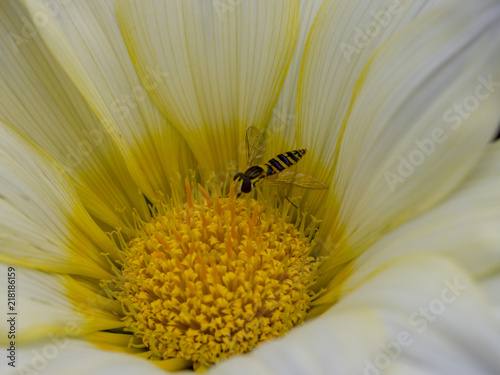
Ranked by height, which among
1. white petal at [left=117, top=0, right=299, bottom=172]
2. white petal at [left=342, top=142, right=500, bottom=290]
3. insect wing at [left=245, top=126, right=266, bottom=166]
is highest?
white petal at [left=117, top=0, right=299, bottom=172]

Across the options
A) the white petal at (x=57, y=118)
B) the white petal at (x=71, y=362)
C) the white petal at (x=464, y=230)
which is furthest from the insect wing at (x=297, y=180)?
the white petal at (x=71, y=362)

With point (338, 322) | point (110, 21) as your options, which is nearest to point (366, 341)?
point (338, 322)

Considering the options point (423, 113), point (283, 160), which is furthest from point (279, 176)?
point (423, 113)

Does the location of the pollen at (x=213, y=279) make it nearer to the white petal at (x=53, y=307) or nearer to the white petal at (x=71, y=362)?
the white petal at (x=53, y=307)

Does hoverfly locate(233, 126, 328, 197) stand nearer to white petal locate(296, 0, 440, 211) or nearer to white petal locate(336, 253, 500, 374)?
white petal locate(296, 0, 440, 211)

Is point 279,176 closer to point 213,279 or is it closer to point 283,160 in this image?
point 283,160

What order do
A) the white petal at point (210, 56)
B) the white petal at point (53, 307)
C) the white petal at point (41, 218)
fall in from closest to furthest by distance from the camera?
1. the white petal at point (53, 307)
2. the white petal at point (41, 218)
3. the white petal at point (210, 56)

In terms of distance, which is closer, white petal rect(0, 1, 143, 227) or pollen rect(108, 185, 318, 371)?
pollen rect(108, 185, 318, 371)

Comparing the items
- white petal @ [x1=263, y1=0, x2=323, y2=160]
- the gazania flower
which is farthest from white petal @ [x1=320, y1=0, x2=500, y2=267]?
white petal @ [x1=263, y1=0, x2=323, y2=160]

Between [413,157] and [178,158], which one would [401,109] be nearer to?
[413,157]
